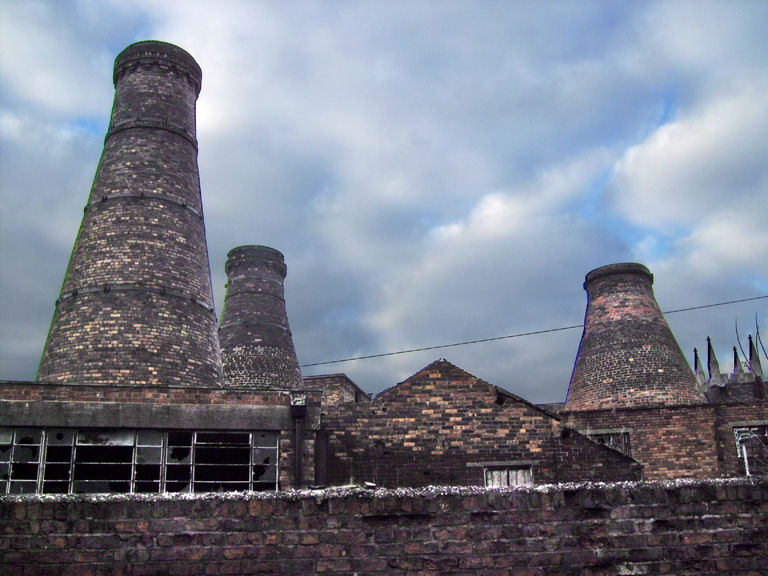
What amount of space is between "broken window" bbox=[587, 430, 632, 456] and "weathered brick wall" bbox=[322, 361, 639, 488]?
18.6ft

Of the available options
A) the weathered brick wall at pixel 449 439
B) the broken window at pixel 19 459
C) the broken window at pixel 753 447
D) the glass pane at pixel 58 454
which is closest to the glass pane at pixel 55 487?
the broken window at pixel 19 459

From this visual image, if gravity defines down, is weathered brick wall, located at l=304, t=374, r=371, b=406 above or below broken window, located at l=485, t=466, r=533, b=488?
above

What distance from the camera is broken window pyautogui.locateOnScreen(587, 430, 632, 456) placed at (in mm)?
18359

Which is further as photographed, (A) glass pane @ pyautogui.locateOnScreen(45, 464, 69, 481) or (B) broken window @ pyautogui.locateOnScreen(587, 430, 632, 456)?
(B) broken window @ pyautogui.locateOnScreen(587, 430, 632, 456)

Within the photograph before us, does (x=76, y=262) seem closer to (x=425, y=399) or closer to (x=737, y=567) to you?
(x=425, y=399)

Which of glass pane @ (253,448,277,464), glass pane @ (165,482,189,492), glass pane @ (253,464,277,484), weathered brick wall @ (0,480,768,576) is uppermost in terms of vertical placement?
glass pane @ (253,448,277,464)

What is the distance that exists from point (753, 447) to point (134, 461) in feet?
49.5

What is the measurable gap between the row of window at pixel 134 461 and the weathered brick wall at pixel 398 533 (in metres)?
7.56

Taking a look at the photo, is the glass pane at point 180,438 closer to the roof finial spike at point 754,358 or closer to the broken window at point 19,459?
the broken window at point 19,459

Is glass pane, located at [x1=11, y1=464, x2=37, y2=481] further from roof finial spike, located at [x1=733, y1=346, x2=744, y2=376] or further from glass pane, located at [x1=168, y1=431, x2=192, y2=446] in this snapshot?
roof finial spike, located at [x1=733, y1=346, x2=744, y2=376]

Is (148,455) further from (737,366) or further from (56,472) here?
(737,366)

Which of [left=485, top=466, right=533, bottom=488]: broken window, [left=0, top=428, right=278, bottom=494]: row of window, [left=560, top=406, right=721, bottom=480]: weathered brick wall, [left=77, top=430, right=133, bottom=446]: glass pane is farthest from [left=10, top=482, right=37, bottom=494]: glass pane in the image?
[left=560, top=406, right=721, bottom=480]: weathered brick wall

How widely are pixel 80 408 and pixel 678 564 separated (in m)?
10.0

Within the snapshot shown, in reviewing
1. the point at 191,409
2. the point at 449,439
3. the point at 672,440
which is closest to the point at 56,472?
the point at 191,409
